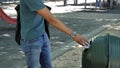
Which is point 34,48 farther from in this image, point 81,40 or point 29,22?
point 81,40

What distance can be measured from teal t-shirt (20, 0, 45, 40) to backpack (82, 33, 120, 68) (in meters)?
0.71

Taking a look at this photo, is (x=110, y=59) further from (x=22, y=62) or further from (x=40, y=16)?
(x=22, y=62)

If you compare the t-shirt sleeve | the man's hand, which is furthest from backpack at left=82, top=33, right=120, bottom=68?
the t-shirt sleeve

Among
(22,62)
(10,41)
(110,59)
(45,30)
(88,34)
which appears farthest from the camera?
(88,34)

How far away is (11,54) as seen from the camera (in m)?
8.44

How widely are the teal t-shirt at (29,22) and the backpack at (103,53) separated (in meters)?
0.71

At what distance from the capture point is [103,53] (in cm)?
329

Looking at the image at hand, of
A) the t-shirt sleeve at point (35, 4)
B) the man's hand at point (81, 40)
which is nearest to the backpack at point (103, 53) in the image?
the man's hand at point (81, 40)

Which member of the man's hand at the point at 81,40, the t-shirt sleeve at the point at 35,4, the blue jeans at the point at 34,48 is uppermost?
the t-shirt sleeve at the point at 35,4

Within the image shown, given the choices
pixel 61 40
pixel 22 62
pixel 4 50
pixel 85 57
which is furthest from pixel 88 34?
pixel 85 57

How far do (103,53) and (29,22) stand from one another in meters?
0.96

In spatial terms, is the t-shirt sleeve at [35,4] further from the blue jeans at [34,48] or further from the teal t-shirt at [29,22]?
the blue jeans at [34,48]

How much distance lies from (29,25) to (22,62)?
3754 millimetres

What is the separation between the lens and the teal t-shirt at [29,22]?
12.6 feet
